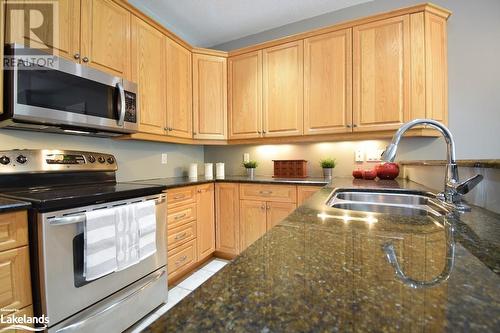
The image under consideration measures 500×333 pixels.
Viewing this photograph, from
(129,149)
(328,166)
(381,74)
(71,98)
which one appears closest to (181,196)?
(129,149)

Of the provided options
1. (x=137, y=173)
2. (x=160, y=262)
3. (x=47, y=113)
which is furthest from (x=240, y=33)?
(x=160, y=262)

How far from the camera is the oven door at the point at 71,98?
1.27 metres

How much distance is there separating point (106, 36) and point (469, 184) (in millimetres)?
2383

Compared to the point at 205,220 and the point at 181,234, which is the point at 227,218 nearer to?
the point at 205,220

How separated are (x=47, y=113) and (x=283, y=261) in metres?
1.65

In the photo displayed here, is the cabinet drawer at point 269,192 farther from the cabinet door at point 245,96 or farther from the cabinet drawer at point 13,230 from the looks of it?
the cabinet drawer at point 13,230

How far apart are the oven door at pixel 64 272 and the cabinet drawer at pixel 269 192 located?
50.7 inches

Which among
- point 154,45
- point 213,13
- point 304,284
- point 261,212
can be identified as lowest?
A: point 261,212

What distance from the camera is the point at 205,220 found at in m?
2.41

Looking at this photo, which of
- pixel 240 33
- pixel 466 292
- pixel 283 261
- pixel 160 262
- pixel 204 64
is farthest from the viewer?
pixel 240 33

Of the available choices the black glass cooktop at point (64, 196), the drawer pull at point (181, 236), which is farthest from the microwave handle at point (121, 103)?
the drawer pull at point (181, 236)

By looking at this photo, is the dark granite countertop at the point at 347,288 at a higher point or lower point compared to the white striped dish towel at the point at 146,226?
higher

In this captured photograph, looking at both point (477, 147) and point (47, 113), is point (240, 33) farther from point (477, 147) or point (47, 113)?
point (477, 147)

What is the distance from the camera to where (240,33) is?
2.94 m
